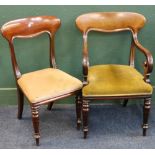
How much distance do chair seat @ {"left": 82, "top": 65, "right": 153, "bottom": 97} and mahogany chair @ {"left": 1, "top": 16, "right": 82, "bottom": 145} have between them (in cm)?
11

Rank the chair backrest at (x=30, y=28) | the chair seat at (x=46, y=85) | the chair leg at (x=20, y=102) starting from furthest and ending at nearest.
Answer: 1. the chair leg at (x=20, y=102)
2. the chair backrest at (x=30, y=28)
3. the chair seat at (x=46, y=85)

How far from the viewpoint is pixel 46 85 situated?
1975 millimetres

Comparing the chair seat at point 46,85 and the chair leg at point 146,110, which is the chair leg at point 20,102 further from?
the chair leg at point 146,110

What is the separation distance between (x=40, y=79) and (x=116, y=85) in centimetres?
56

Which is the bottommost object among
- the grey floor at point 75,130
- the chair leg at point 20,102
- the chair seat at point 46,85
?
the grey floor at point 75,130

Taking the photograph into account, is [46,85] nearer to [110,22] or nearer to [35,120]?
[35,120]

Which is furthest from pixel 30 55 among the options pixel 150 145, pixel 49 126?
pixel 150 145

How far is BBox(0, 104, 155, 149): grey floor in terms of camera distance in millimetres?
2051

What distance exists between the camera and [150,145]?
2033 millimetres

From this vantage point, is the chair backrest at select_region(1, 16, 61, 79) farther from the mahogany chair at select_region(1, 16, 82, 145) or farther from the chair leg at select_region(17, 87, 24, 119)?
the chair leg at select_region(17, 87, 24, 119)

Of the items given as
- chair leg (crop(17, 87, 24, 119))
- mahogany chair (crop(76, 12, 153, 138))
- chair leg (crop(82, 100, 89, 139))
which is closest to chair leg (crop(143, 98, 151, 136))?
mahogany chair (crop(76, 12, 153, 138))

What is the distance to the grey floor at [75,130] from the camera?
2.05m

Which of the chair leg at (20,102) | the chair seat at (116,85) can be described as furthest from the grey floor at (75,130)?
the chair seat at (116,85)
